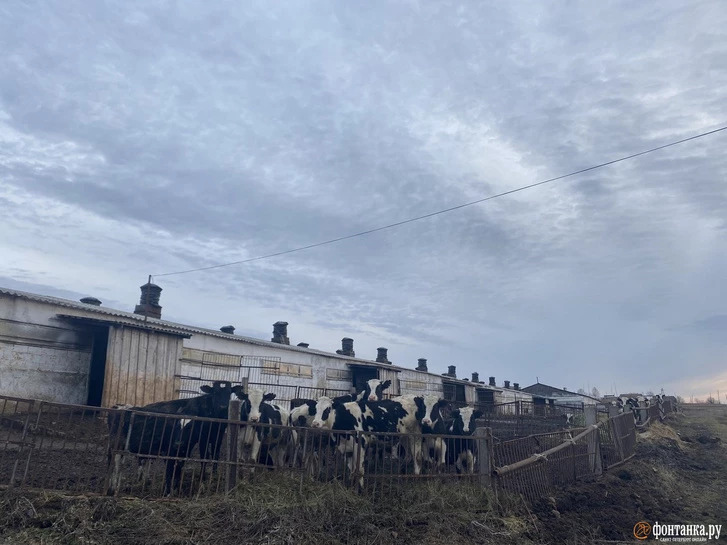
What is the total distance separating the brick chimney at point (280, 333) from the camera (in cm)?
2906

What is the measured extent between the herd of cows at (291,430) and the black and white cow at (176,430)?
0.02 m

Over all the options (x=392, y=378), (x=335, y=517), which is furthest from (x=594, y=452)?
(x=392, y=378)

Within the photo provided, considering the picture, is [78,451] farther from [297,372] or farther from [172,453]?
[297,372]

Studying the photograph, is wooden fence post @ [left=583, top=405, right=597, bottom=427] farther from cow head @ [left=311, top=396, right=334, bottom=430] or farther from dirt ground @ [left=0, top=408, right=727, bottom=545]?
cow head @ [left=311, top=396, right=334, bottom=430]

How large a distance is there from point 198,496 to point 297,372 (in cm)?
1698

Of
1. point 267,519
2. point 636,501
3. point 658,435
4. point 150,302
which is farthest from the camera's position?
point 150,302

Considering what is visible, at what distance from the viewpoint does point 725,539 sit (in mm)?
8414

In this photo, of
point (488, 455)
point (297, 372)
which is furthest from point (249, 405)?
point (297, 372)

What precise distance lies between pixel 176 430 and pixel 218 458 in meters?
0.98

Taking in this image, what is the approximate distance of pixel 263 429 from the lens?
11.0 m

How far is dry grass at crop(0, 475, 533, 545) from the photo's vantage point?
7.10 metres

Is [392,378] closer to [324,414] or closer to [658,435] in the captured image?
[658,435]

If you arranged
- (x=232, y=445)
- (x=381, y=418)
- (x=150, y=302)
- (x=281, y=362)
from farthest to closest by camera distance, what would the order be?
(x=281, y=362) < (x=150, y=302) < (x=381, y=418) < (x=232, y=445)

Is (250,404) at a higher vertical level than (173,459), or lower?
higher
